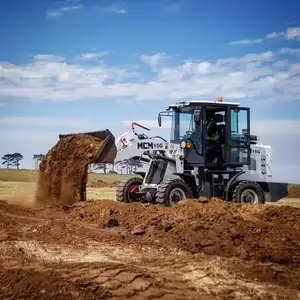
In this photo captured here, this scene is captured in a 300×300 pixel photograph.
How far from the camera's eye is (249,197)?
1811 centimetres

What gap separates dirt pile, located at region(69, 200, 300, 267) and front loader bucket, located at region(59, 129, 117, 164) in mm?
1816

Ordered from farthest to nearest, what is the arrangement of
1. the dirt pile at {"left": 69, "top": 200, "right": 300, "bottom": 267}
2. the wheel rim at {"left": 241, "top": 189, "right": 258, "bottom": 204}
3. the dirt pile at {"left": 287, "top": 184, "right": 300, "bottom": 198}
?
the dirt pile at {"left": 287, "top": 184, "right": 300, "bottom": 198} < the wheel rim at {"left": 241, "top": 189, "right": 258, "bottom": 204} < the dirt pile at {"left": 69, "top": 200, "right": 300, "bottom": 267}

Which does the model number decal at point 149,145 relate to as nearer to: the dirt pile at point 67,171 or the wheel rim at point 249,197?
the dirt pile at point 67,171

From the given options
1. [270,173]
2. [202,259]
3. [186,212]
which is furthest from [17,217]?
[270,173]

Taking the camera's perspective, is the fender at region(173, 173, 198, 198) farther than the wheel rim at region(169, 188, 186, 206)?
Yes

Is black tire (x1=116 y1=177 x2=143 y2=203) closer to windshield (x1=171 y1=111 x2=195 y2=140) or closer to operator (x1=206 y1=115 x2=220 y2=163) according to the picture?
windshield (x1=171 y1=111 x2=195 y2=140)

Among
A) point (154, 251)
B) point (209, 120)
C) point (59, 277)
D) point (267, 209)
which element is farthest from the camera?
point (209, 120)

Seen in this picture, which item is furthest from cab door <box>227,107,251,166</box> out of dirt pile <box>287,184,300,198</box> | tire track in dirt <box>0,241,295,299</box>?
dirt pile <box>287,184,300,198</box>

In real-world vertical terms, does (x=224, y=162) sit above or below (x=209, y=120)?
below

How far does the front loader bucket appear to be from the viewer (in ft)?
52.8

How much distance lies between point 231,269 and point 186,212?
181 inches

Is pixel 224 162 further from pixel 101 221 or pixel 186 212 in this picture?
pixel 101 221

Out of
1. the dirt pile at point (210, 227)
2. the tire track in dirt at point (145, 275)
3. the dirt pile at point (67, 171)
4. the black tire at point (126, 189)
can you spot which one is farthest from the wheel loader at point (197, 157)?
the tire track in dirt at point (145, 275)

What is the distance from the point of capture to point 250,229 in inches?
449
